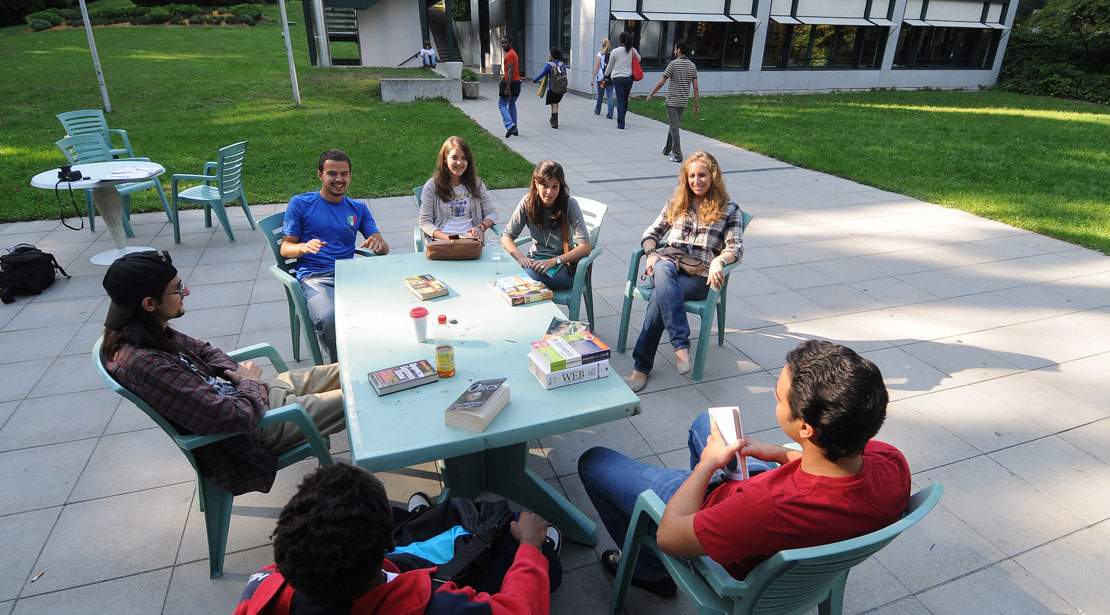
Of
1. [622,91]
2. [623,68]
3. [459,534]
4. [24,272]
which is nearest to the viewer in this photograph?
[459,534]

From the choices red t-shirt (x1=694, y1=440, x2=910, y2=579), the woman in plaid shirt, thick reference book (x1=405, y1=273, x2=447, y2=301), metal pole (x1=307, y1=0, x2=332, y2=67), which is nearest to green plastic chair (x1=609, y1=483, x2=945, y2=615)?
red t-shirt (x1=694, y1=440, x2=910, y2=579)

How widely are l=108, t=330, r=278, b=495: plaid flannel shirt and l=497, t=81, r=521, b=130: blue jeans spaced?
9.39 metres

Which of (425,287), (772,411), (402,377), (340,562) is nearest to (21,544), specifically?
(402,377)

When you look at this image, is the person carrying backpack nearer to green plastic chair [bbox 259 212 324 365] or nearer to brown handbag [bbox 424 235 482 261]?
green plastic chair [bbox 259 212 324 365]

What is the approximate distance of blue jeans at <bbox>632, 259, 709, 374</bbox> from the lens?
3.71 metres

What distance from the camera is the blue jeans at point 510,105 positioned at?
35.6 feet

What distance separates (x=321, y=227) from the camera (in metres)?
3.85

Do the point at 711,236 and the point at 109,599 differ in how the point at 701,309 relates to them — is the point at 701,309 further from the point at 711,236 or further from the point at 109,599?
the point at 109,599

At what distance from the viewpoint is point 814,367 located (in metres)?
1.54

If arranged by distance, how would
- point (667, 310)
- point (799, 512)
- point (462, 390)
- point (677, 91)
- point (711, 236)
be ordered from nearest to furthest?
point (799, 512)
point (462, 390)
point (667, 310)
point (711, 236)
point (677, 91)

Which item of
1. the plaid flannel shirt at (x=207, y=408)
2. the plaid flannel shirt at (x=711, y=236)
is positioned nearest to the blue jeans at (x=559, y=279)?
the plaid flannel shirt at (x=711, y=236)

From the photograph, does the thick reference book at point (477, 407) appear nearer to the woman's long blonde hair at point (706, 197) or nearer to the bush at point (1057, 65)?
the woman's long blonde hair at point (706, 197)

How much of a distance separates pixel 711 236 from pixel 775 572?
2.63 m

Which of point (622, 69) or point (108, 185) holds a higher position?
point (622, 69)
